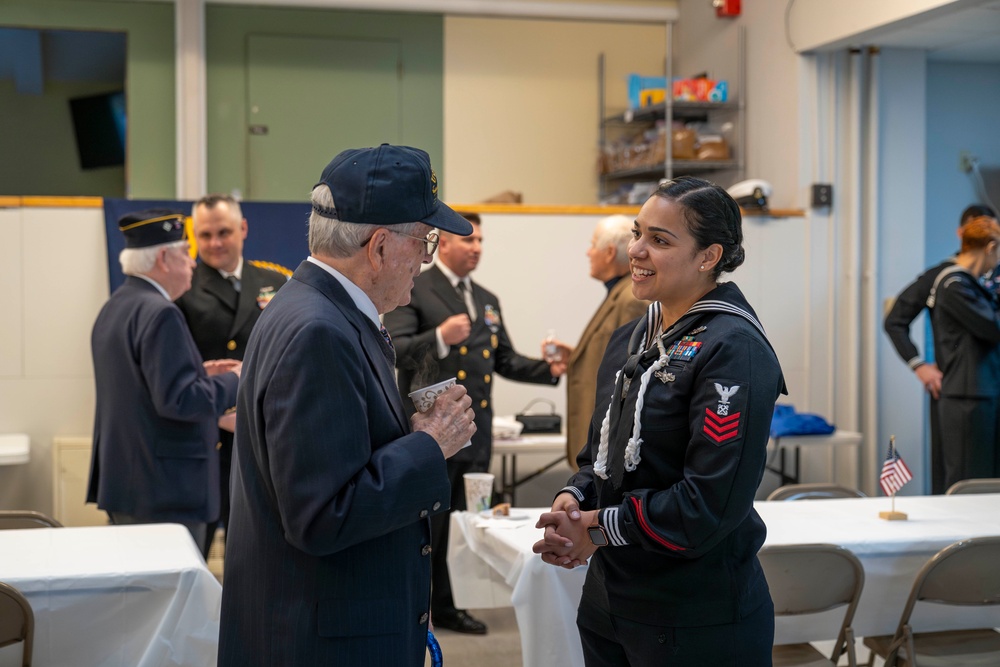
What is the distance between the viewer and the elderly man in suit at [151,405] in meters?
3.26

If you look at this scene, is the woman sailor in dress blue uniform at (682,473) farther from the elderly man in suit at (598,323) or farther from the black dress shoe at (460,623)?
the black dress shoe at (460,623)

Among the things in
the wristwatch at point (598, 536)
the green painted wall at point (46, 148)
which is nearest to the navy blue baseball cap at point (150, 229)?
the wristwatch at point (598, 536)

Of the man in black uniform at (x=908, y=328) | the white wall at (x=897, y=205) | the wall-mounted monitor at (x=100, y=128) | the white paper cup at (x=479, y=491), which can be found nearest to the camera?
the white paper cup at (x=479, y=491)

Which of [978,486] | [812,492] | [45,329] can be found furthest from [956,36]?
[45,329]

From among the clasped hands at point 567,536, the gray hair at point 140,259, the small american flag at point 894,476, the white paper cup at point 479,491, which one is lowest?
the white paper cup at point 479,491

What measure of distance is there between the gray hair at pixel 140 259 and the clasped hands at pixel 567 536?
6.56ft

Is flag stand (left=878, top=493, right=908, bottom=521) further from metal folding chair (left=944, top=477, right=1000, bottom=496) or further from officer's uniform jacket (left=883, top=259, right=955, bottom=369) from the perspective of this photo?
officer's uniform jacket (left=883, top=259, right=955, bottom=369)

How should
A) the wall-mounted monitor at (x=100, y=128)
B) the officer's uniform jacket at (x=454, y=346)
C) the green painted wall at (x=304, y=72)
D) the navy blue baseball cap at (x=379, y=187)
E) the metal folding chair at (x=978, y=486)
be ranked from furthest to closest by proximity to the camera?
the wall-mounted monitor at (x=100, y=128)
the green painted wall at (x=304, y=72)
the officer's uniform jacket at (x=454, y=346)
the metal folding chair at (x=978, y=486)
the navy blue baseball cap at (x=379, y=187)

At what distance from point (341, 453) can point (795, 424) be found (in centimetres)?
454

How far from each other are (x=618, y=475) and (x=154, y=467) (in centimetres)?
193

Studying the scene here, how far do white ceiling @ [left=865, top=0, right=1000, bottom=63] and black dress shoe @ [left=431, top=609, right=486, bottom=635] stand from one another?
4050 mm

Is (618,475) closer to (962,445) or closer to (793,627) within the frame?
(793,627)

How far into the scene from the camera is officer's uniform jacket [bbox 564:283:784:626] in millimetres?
1837

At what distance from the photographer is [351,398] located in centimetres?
158
